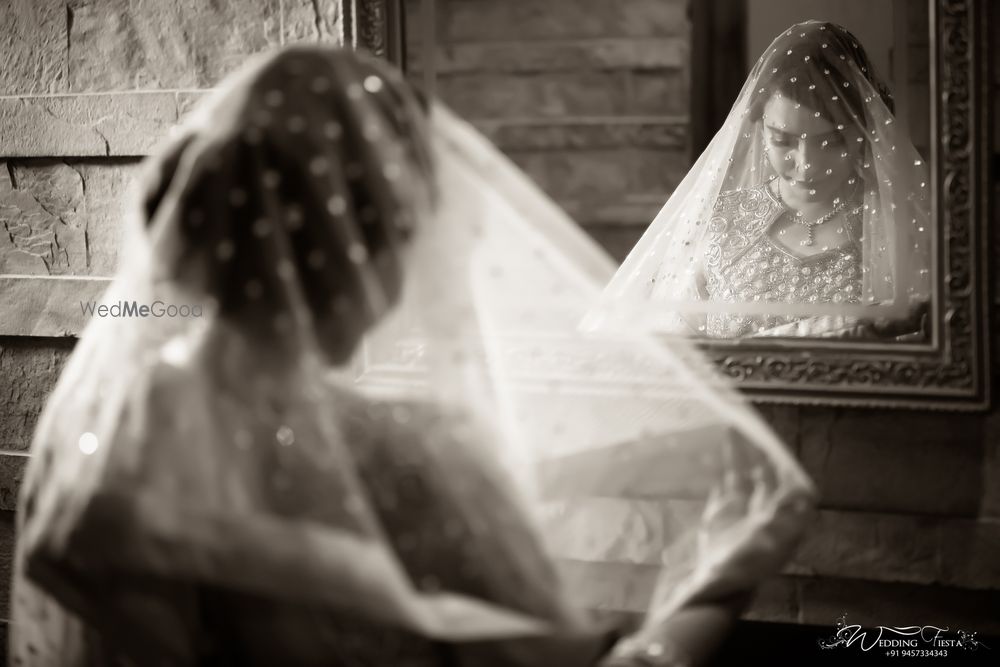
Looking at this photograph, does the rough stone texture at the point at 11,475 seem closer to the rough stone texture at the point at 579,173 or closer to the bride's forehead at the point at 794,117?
the rough stone texture at the point at 579,173

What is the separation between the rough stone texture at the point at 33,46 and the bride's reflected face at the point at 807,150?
1.25m

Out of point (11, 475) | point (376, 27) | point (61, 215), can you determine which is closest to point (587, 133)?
point (376, 27)

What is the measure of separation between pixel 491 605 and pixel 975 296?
34.7 inches

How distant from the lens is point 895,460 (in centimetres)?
139

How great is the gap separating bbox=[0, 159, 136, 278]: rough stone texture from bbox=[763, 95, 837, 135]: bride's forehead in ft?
3.62

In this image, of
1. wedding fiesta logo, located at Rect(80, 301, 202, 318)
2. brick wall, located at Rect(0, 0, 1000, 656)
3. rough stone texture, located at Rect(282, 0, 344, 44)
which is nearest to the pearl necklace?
brick wall, located at Rect(0, 0, 1000, 656)

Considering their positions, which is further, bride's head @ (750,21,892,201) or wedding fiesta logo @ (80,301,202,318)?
bride's head @ (750,21,892,201)

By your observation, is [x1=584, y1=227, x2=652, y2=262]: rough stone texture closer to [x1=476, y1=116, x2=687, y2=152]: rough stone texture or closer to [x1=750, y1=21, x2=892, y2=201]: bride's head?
[x1=476, y1=116, x2=687, y2=152]: rough stone texture

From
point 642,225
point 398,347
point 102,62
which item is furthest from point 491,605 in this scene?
point 102,62

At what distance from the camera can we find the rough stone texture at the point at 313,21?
1.52 m

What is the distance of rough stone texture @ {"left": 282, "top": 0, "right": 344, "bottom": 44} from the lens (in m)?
1.52

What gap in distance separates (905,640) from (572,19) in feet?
3.66

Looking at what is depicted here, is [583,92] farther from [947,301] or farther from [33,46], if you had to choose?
[33,46]

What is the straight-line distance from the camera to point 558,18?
1.59 m
